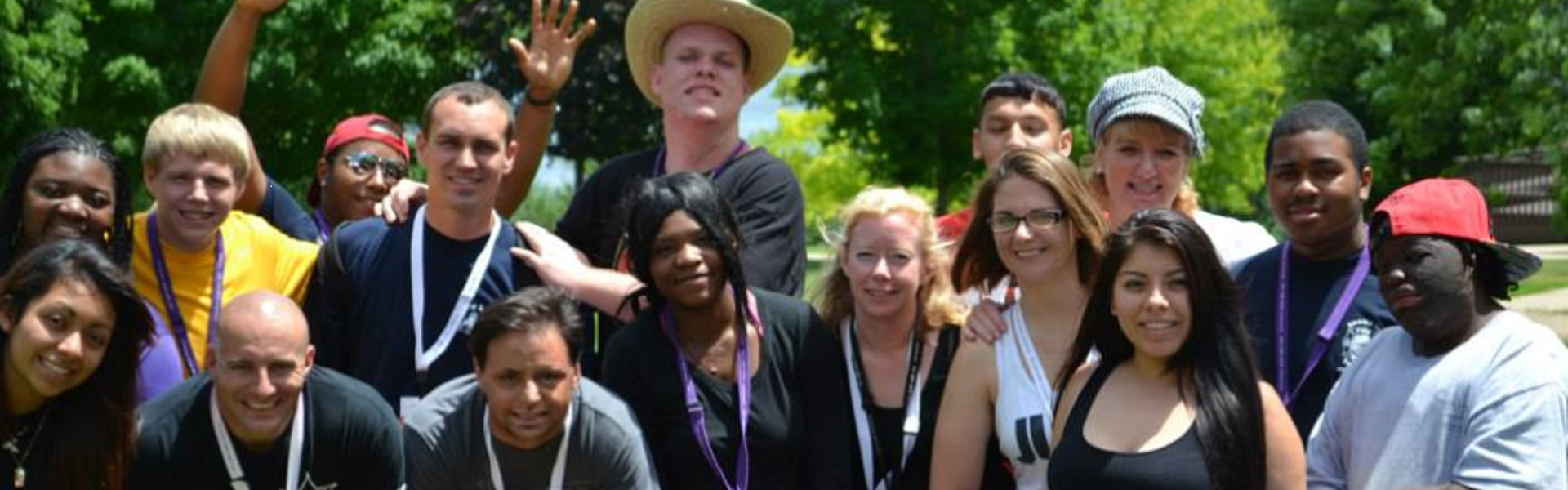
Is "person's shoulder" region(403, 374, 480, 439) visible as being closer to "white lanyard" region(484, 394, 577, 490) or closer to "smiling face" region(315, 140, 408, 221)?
"white lanyard" region(484, 394, 577, 490)

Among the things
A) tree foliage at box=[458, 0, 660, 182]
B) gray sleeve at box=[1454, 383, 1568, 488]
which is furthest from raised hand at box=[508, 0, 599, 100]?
tree foliage at box=[458, 0, 660, 182]

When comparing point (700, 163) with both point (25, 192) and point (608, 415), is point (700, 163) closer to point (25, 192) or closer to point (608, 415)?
point (608, 415)

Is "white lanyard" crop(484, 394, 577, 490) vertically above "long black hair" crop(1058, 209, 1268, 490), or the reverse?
"long black hair" crop(1058, 209, 1268, 490)

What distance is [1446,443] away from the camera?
505cm

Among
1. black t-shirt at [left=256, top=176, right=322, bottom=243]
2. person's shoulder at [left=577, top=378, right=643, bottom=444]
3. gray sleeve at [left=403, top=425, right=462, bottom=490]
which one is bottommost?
gray sleeve at [left=403, top=425, right=462, bottom=490]

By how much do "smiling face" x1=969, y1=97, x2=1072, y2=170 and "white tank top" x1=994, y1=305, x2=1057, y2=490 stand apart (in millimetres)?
2089

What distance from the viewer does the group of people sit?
523cm

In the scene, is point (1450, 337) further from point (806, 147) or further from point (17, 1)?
point (806, 147)

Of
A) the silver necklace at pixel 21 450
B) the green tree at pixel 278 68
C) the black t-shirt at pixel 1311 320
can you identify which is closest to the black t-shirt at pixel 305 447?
the silver necklace at pixel 21 450

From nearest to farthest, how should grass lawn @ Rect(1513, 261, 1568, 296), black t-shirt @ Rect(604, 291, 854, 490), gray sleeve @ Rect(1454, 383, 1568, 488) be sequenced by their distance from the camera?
gray sleeve @ Rect(1454, 383, 1568, 488)
black t-shirt @ Rect(604, 291, 854, 490)
grass lawn @ Rect(1513, 261, 1568, 296)

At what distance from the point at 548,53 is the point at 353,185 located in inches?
58.0

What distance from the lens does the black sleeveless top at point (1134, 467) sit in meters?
4.99

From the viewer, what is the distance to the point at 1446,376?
5.07 meters

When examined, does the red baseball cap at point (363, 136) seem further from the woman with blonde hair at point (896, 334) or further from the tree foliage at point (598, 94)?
the tree foliage at point (598, 94)
